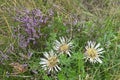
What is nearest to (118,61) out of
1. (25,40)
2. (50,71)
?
A: (50,71)

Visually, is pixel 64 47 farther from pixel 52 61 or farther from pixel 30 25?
pixel 30 25

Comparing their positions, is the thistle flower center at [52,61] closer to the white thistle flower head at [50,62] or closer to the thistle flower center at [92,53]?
the white thistle flower head at [50,62]

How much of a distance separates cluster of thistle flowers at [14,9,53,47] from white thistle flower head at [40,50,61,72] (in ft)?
0.47

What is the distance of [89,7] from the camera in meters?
2.64

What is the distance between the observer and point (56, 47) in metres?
1.95

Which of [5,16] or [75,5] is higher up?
[75,5]

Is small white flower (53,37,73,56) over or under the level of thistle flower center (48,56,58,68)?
over

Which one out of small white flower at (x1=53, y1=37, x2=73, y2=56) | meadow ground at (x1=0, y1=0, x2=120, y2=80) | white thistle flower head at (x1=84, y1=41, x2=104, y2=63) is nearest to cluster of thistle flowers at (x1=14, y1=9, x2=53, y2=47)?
meadow ground at (x1=0, y1=0, x2=120, y2=80)

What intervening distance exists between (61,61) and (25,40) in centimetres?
30

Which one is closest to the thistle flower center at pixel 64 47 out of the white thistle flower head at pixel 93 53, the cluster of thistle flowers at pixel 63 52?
the cluster of thistle flowers at pixel 63 52

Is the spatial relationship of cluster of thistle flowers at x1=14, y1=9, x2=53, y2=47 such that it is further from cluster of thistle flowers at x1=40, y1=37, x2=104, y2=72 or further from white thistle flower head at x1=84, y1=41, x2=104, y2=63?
white thistle flower head at x1=84, y1=41, x2=104, y2=63

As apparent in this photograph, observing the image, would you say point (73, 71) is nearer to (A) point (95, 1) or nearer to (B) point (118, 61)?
(B) point (118, 61)

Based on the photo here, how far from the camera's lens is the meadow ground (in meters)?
1.89

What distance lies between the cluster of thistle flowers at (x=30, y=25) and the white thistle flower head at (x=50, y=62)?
5.6 inches
